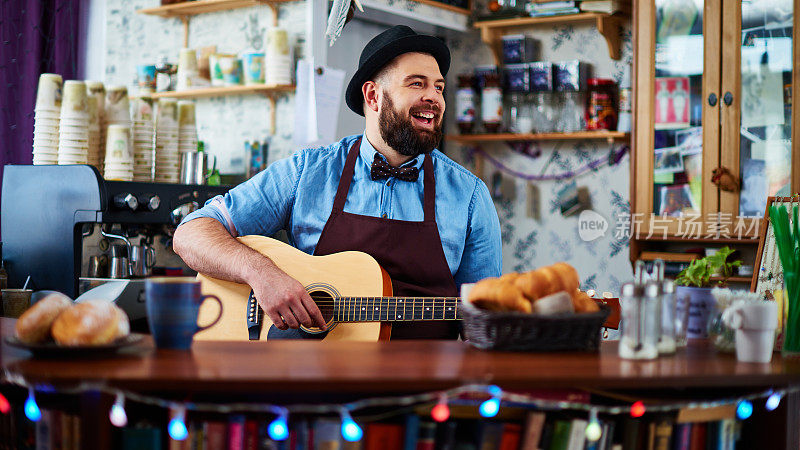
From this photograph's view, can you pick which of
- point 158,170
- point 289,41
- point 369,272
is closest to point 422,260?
point 369,272

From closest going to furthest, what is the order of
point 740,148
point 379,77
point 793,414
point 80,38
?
point 793,414 → point 379,77 → point 740,148 → point 80,38

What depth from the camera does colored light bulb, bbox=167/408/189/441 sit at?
1.06m

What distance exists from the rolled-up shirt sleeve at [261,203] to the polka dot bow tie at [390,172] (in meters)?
0.21

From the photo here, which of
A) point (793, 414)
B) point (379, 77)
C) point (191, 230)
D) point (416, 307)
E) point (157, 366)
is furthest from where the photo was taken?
point (379, 77)

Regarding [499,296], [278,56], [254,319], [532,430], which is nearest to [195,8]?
[278,56]

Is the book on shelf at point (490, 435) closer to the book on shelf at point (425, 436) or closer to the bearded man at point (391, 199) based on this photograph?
the book on shelf at point (425, 436)

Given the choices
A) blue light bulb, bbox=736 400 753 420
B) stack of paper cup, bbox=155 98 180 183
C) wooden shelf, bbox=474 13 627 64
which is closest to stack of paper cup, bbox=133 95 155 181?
stack of paper cup, bbox=155 98 180 183

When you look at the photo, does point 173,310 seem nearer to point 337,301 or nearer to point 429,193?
point 337,301

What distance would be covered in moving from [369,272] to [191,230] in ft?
1.69

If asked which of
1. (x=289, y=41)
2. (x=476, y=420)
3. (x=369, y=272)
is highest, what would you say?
(x=289, y=41)

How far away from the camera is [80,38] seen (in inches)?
162

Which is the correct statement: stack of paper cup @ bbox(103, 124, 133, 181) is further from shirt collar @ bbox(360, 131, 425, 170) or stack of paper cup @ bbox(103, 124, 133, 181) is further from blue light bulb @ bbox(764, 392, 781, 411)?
blue light bulb @ bbox(764, 392, 781, 411)

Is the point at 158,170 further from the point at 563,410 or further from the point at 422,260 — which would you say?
the point at 563,410

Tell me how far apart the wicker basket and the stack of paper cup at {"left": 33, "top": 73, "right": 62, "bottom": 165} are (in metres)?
2.14
